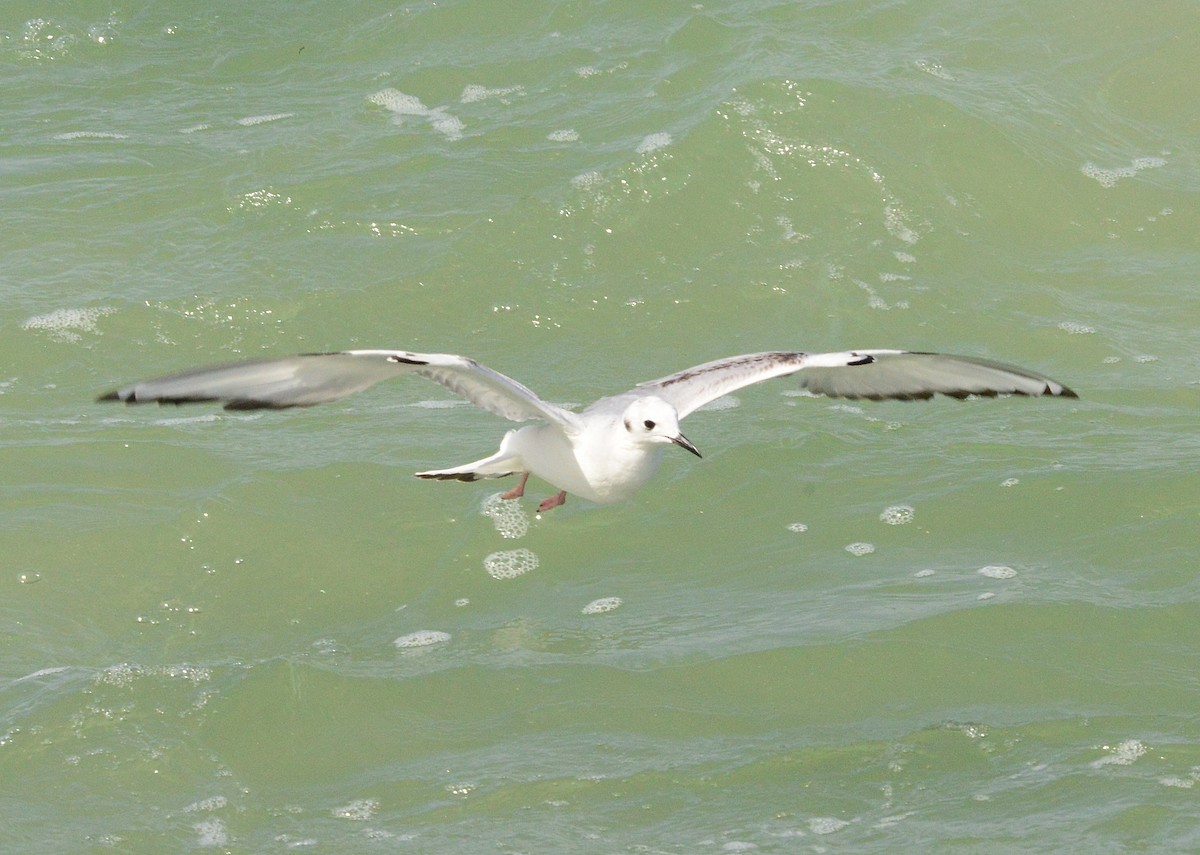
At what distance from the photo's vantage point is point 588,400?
431 inches

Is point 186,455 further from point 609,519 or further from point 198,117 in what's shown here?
point 198,117

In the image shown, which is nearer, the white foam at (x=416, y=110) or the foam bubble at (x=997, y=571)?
the foam bubble at (x=997, y=571)

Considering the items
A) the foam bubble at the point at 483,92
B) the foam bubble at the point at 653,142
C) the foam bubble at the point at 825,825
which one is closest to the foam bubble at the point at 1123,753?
the foam bubble at the point at 825,825

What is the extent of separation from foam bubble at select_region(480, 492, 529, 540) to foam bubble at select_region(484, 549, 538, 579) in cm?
17

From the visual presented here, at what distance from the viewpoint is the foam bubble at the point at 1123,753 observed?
7156 mm

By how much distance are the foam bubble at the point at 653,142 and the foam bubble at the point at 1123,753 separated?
23.7 feet

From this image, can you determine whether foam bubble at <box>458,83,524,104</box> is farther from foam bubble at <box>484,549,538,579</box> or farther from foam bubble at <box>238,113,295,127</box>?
foam bubble at <box>484,549,538,579</box>

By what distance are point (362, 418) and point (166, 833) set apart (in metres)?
4.15

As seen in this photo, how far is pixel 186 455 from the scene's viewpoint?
1026cm

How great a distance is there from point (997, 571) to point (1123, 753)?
1862mm


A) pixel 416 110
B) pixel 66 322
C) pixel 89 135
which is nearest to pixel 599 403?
pixel 66 322

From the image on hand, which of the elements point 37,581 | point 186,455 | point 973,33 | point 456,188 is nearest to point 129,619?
point 37,581

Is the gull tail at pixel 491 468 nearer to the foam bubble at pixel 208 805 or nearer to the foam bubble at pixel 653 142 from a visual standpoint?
the foam bubble at pixel 208 805

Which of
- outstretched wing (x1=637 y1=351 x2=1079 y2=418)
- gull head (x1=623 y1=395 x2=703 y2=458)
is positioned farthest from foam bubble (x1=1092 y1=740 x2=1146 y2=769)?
gull head (x1=623 y1=395 x2=703 y2=458)
